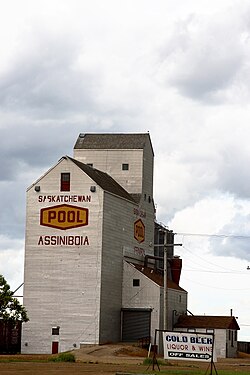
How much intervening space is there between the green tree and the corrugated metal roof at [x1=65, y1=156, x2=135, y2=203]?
13802mm

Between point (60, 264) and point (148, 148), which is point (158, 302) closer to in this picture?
point (60, 264)

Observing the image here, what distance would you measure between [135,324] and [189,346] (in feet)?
153

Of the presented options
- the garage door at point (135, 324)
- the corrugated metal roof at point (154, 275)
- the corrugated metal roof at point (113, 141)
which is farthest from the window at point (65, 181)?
the corrugated metal roof at point (113, 141)

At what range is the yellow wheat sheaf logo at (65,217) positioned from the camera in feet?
318

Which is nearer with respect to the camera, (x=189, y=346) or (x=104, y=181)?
(x=189, y=346)

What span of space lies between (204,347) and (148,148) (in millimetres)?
61141

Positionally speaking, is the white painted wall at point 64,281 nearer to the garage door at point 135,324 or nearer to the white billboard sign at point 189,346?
the garage door at point 135,324

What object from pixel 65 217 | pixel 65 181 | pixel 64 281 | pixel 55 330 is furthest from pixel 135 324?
pixel 65 181

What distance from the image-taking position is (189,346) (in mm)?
53969

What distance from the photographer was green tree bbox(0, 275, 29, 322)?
92250 mm

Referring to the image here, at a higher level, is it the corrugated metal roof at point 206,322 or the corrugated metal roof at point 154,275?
the corrugated metal roof at point 154,275

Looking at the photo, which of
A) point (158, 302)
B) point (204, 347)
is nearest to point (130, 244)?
point (158, 302)

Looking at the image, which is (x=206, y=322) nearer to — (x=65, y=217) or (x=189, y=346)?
(x=65, y=217)

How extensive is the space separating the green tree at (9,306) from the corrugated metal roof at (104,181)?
13802 mm
